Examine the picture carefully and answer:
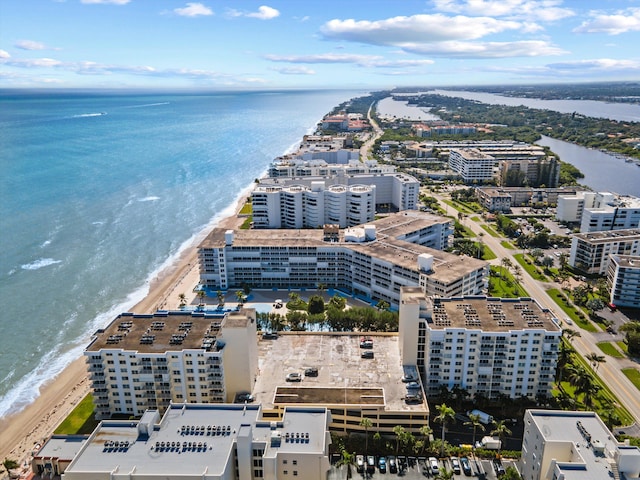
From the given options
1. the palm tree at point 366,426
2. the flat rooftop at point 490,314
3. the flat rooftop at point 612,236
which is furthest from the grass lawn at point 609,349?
the palm tree at point 366,426

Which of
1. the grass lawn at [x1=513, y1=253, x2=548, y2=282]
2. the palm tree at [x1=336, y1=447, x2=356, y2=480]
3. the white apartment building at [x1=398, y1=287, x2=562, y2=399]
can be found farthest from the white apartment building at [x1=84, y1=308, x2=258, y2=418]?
the grass lawn at [x1=513, y1=253, x2=548, y2=282]

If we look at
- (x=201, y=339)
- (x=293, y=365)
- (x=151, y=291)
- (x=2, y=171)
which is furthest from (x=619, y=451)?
(x=2, y=171)

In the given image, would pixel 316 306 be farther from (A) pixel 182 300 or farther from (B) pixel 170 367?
(B) pixel 170 367

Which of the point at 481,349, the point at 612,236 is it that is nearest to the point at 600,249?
the point at 612,236

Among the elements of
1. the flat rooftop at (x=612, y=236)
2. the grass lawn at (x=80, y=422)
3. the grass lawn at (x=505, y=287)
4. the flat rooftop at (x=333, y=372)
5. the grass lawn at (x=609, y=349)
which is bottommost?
the grass lawn at (x=80, y=422)

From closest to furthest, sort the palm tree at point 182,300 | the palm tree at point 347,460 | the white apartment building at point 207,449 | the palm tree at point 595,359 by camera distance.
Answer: the white apartment building at point 207,449, the palm tree at point 347,460, the palm tree at point 595,359, the palm tree at point 182,300

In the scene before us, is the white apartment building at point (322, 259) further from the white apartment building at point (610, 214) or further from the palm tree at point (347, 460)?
the white apartment building at point (610, 214)

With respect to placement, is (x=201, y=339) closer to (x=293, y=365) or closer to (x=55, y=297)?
(x=293, y=365)
